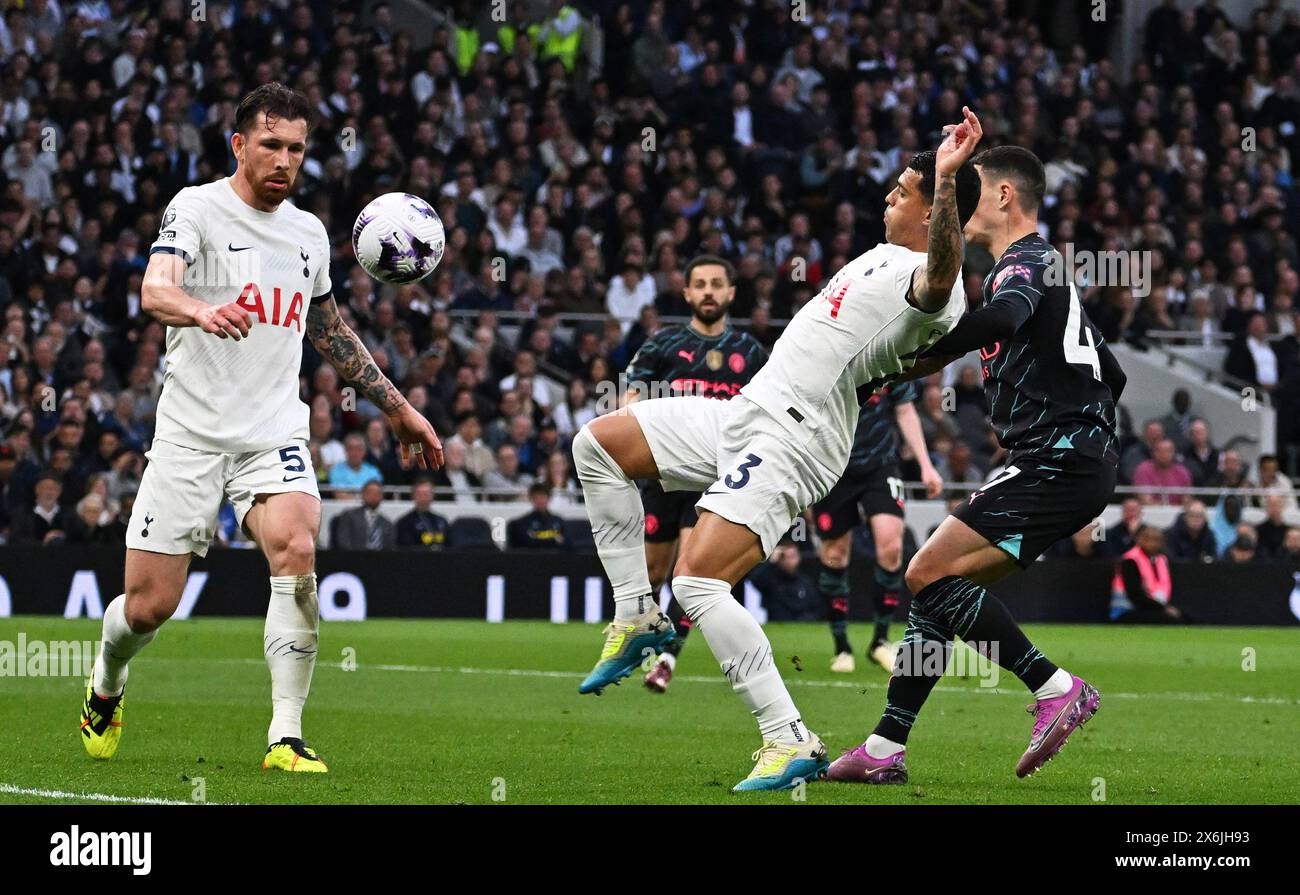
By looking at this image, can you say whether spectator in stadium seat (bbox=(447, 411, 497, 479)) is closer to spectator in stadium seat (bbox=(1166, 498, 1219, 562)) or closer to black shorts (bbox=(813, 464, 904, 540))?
black shorts (bbox=(813, 464, 904, 540))

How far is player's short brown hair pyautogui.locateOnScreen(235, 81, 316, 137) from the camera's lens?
710 cm

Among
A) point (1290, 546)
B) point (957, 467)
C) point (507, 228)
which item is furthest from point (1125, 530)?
point (507, 228)

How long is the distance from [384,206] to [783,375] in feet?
6.08

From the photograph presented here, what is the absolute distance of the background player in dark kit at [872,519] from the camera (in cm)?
1309

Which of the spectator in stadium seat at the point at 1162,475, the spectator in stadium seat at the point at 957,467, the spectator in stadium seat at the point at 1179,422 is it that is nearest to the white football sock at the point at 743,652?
the spectator in stadium seat at the point at 957,467

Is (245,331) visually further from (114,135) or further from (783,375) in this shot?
(114,135)

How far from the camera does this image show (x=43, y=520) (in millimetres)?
16844

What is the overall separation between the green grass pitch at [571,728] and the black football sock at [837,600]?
0.27 m

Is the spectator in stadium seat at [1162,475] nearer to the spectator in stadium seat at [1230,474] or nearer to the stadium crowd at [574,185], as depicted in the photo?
the stadium crowd at [574,185]

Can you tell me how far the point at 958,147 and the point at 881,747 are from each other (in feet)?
7.62

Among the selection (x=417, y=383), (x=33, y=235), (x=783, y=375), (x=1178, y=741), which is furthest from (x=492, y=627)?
(x=783, y=375)

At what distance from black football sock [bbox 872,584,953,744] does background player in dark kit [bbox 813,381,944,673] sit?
5.86 meters

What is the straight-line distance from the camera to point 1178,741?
8.98 meters

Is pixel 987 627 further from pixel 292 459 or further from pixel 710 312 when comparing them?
pixel 710 312
